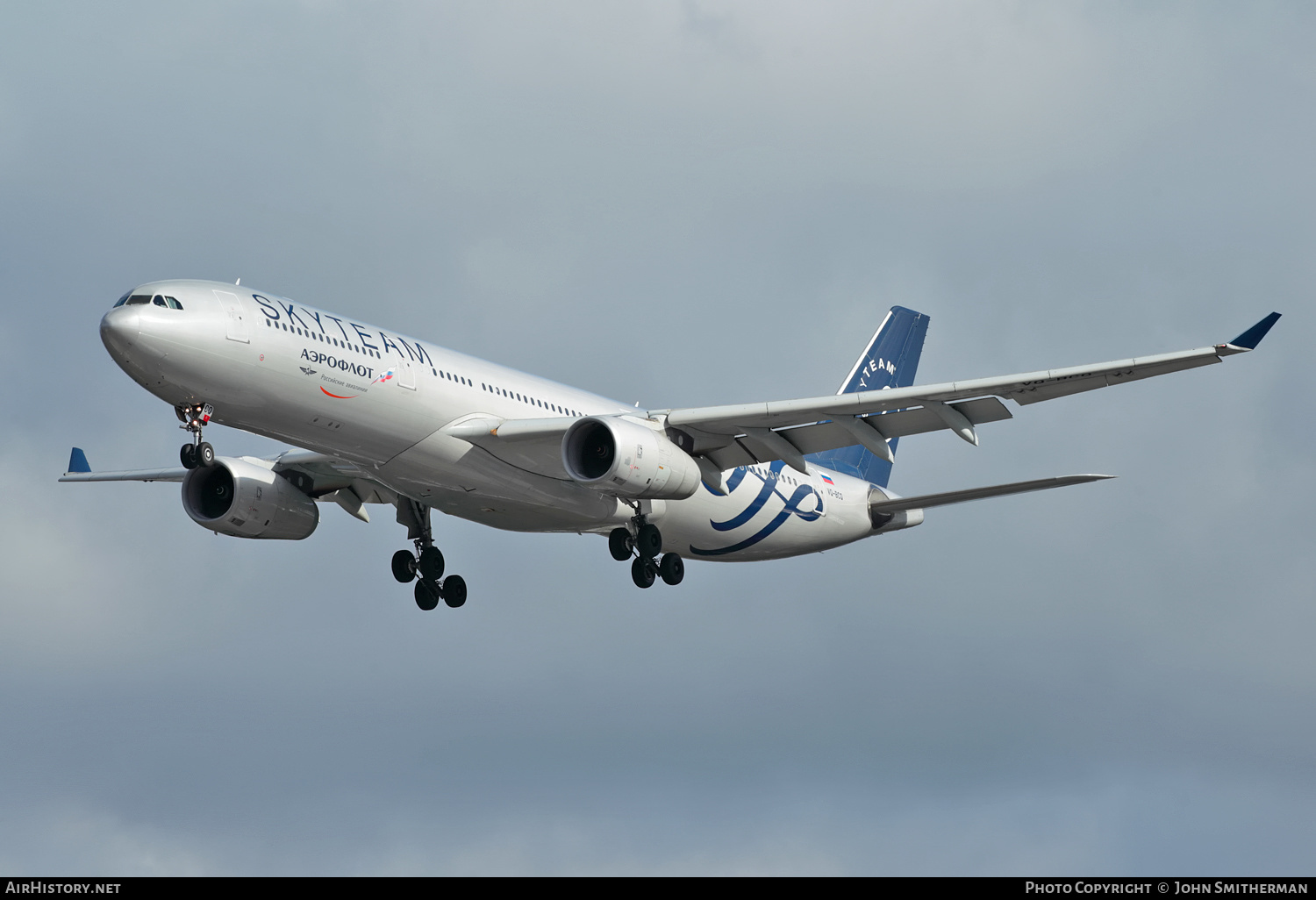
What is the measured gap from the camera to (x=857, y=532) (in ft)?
140

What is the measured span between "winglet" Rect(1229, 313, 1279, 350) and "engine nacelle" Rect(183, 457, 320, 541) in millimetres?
21007

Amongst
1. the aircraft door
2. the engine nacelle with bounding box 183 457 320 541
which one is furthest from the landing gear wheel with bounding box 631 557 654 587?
the aircraft door

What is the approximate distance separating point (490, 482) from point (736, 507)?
720 centimetres

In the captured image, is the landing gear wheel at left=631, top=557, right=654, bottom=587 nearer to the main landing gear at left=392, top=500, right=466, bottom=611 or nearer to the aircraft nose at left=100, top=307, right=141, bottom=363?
the main landing gear at left=392, top=500, right=466, bottom=611

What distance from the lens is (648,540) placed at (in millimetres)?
37812

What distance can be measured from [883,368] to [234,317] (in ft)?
69.4

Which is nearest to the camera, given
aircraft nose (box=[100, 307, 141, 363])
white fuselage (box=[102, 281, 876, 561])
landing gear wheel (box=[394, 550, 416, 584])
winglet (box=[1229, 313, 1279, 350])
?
winglet (box=[1229, 313, 1279, 350])

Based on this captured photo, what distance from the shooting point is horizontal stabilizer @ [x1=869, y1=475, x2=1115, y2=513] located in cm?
3469

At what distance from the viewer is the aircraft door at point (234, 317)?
101ft

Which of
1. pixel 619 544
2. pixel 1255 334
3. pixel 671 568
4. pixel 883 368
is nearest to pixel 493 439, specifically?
pixel 619 544

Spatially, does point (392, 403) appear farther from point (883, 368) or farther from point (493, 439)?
point (883, 368)

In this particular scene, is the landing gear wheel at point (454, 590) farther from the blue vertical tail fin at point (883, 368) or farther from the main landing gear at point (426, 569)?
the blue vertical tail fin at point (883, 368)
